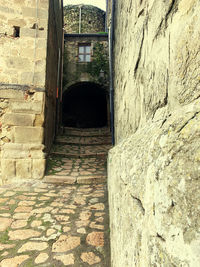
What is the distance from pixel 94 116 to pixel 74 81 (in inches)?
163

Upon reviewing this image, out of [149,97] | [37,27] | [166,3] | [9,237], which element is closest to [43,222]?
[9,237]

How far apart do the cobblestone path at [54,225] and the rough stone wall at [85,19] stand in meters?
13.8

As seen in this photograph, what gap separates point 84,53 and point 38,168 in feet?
26.1

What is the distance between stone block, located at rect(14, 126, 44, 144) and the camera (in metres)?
3.73

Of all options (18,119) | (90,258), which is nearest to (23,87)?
(18,119)

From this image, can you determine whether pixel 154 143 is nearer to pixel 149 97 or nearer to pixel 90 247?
pixel 149 97

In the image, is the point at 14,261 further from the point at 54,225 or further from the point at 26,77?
the point at 26,77

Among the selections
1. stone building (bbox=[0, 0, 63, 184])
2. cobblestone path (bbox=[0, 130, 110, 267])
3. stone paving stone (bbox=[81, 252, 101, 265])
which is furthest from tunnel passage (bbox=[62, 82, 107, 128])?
stone paving stone (bbox=[81, 252, 101, 265])

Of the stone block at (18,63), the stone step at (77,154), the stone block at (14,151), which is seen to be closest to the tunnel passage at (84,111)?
the stone step at (77,154)

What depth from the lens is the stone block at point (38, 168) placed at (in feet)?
11.9

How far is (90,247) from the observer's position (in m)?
1.67

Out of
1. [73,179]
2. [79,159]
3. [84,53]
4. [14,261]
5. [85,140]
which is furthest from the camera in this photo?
[84,53]

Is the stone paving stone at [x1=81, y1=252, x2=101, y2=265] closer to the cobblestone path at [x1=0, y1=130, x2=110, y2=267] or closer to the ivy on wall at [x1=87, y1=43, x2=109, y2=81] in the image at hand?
the cobblestone path at [x1=0, y1=130, x2=110, y2=267]

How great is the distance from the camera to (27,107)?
12.5 ft
